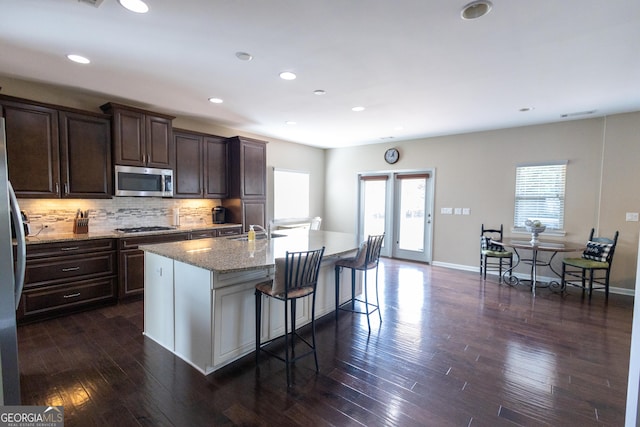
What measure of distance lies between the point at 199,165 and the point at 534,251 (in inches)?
213

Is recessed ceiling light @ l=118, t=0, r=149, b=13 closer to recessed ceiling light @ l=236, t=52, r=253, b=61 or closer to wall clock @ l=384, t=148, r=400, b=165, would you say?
recessed ceiling light @ l=236, t=52, r=253, b=61

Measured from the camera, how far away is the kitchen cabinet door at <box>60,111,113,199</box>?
3494 millimetres

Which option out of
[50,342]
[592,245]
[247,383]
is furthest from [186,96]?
[592,245]

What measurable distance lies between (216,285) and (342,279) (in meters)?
1.81

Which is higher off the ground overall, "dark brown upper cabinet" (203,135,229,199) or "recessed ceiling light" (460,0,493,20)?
"recessed ceiling light" (460,0,493,20)

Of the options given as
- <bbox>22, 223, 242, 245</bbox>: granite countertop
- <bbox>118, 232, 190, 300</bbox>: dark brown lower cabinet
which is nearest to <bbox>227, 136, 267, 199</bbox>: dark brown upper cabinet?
<bbox>22, 223, 242, 245</bbox>: granite countertop

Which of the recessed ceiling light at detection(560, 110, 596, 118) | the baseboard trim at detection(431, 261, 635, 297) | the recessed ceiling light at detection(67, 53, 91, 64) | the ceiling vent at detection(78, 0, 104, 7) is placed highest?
the recessed ceiling light at detection(560, 110, 596, 118)

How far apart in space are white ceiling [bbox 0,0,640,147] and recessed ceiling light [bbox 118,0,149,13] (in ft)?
0.15

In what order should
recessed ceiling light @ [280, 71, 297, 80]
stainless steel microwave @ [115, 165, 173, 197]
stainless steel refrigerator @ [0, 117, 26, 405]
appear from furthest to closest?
stainless steel microwave @ [115, 165, 173, 197] → recessed ceiling light @ [280, 71, 297, 80] → stainless steel refrigerator @ [0, 117, 26, 405]

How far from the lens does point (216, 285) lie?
90.4 inches

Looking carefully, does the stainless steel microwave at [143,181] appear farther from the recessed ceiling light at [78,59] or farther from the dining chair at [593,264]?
the dining chair at [593,264]

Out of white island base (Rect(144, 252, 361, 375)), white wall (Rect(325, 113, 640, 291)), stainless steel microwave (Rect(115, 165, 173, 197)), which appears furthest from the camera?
white wall (Rect(325, 113, 640, 291))

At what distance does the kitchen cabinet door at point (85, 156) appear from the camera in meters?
3.49

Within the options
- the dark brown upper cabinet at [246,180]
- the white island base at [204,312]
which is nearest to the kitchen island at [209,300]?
the white island base at [204,312]
